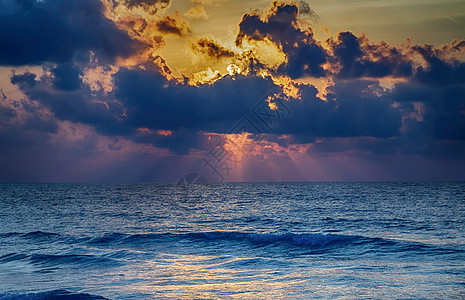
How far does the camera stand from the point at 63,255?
31828 mm

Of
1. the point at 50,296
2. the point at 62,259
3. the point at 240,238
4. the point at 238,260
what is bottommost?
the point at 240,238

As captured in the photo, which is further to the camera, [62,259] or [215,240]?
[215,240]

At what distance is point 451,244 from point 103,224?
128 ft

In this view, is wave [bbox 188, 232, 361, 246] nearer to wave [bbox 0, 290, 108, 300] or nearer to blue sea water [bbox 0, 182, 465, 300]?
blue sea water [bbox 0, 182, 465, 300]

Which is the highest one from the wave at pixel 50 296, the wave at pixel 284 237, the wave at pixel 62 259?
the wave at pixel 50 296

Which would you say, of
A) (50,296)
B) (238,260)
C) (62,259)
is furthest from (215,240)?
(50,296)

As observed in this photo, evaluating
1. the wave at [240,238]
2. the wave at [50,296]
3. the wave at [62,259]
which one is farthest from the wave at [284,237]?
the wave at [50,296]

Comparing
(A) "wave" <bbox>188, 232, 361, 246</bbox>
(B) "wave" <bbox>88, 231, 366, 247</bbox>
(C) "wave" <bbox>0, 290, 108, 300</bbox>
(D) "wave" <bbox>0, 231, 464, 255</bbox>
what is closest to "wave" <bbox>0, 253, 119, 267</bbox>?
(D) "wave" <bbox>0, 231, 464, 255</bbox>

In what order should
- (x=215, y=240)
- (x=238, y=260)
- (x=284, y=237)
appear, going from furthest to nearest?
1. (x=215, y=240)
2. (x=284, y=237)
3. (x=238, y=260)

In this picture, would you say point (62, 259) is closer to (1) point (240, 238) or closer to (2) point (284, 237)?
(1) point (240, 238)

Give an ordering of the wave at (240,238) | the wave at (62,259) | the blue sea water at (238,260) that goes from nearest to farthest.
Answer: the blue sea water at (238,260)
the wave at (62,259)
the wave at (240,238)

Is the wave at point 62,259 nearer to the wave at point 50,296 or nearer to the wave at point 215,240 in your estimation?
the wave at point 215,240

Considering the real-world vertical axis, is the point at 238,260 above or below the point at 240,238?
above

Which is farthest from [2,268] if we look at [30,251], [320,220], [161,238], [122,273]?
[320,220]
